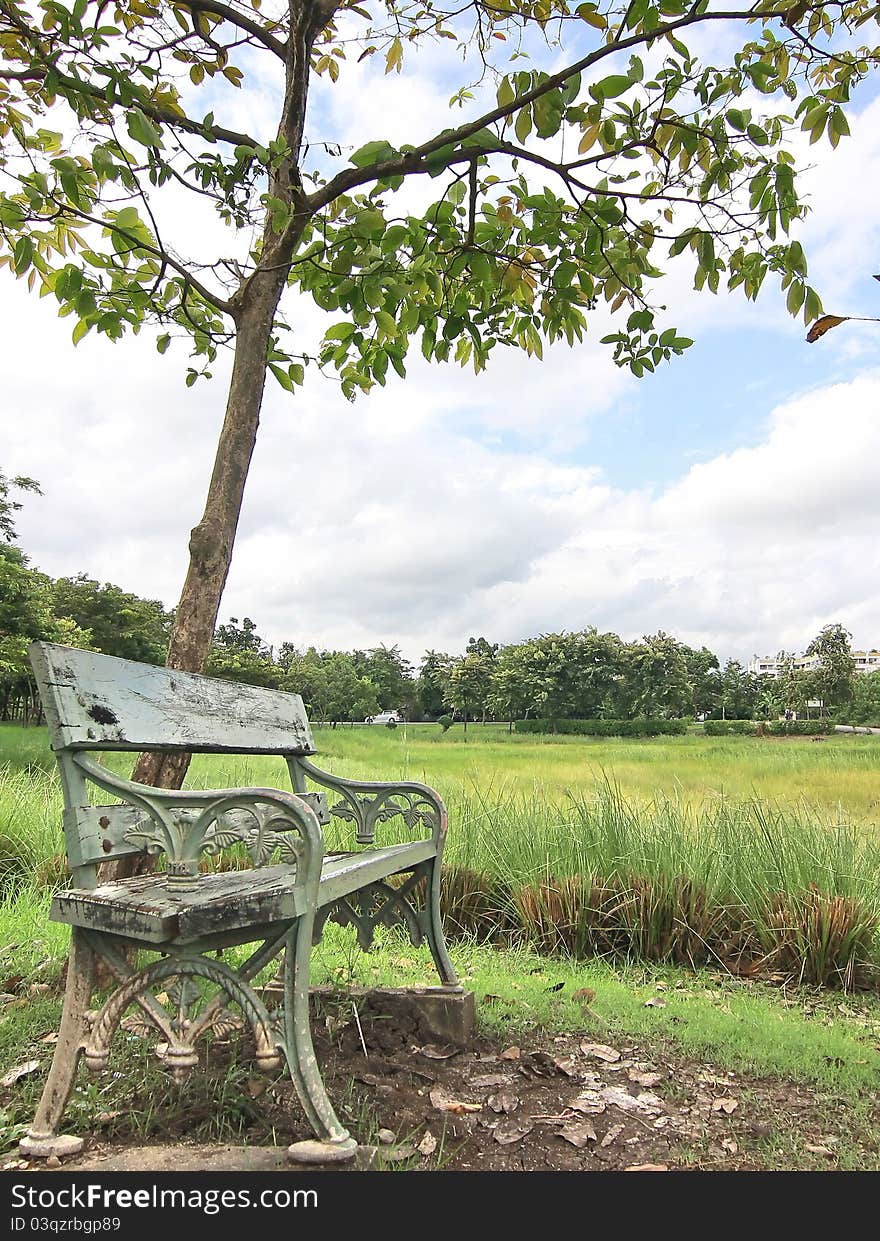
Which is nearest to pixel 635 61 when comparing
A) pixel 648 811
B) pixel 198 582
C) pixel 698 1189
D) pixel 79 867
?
pixel 198 582

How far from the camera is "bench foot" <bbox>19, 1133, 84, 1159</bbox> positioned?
1506 millimetres

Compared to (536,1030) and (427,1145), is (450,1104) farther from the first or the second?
(536,1030)

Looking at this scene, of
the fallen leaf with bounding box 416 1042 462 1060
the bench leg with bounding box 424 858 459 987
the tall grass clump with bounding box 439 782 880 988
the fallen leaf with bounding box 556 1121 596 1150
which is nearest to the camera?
the fallen leaf with bounding box 556 1121 596 1150

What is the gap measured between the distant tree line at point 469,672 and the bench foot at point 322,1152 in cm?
1101

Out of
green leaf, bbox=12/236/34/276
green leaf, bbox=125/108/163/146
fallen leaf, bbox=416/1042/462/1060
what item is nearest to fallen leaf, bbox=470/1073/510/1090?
fallen leaf, bbox=416/1042/462/1060

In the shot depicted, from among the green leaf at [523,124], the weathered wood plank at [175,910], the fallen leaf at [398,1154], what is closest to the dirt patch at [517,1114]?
the fallen leaf at [398,1154]

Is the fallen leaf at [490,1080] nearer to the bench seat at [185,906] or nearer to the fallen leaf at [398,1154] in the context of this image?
the fallen leaf at [398,1154]

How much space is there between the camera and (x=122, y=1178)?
1357 millimetres

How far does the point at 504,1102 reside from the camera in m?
1.89

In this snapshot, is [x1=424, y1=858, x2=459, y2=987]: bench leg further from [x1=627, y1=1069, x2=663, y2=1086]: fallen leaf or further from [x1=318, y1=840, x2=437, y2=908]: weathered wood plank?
[x1=627, y1=1069, x2=663, y2=1086]: fallen leaf

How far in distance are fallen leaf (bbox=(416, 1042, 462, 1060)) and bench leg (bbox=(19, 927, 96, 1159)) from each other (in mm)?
899

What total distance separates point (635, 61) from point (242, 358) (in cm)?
153

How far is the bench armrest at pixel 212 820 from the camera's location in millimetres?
1552

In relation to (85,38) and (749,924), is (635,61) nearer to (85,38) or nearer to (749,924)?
(85,38)
